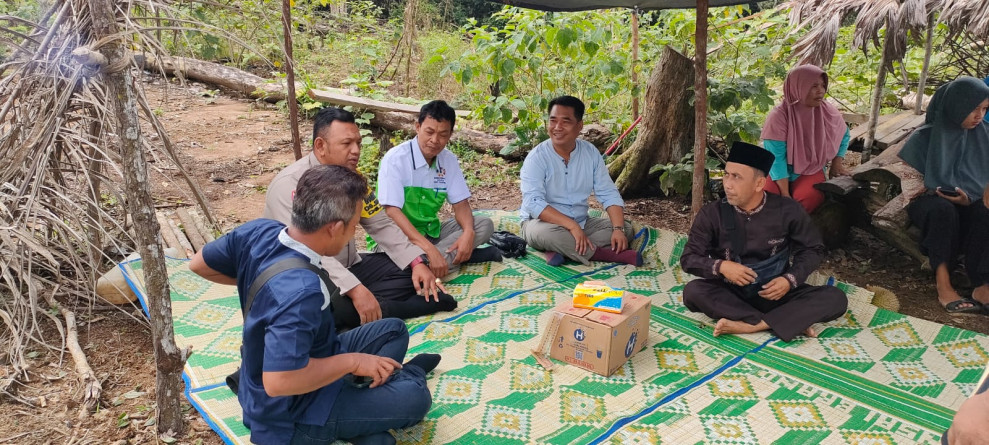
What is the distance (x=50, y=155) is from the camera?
10.0 ft

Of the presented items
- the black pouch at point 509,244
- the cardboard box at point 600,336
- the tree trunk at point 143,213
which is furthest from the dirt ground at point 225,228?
the cardboard box at point 600,336

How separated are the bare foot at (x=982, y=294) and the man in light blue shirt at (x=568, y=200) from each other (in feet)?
6.34

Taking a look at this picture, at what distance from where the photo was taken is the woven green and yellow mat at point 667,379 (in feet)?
8.09

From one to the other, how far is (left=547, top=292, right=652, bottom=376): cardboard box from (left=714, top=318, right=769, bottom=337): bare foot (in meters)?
0.44

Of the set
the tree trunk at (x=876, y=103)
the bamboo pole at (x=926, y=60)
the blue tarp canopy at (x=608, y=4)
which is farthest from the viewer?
the bamboo pole at (x=926, y=60)

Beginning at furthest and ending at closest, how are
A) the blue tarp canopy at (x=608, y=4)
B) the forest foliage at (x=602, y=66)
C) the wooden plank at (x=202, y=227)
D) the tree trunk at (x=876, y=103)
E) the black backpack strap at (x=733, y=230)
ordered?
the forest foliage at (x=602, y=66), the blue tarp canopy at (x=608, y=4), the tree trunk at (x=876, y=103), the wooden plank at (x=202, y=227), the black backpack strap at (x=733, y=230)

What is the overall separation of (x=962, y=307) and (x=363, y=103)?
249 inches

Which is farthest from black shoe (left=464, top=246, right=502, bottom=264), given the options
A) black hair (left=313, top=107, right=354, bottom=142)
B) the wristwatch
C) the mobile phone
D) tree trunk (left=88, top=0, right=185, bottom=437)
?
the mobile phone

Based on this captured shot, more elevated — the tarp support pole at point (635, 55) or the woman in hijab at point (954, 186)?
the tarp support pole at point (635, 55)

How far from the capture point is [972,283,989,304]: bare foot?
11.9 ft

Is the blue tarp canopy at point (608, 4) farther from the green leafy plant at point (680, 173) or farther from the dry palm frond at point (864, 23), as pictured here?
the green leafy plant at point (680, 173)

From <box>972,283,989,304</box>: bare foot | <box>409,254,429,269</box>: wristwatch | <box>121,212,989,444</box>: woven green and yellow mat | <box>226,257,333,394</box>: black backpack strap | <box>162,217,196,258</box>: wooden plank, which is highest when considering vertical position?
<box>226,257,333,394</box>: black backpack strap

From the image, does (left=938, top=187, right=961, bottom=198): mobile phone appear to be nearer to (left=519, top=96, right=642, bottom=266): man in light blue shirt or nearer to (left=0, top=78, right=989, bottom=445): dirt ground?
(left=0, top=78, right=989, bottom=445): dirt ground

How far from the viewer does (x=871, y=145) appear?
17.2 ft
